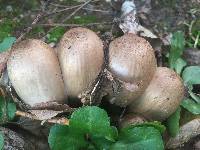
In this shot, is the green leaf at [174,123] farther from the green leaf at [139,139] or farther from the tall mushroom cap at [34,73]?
the tall mushroom cap at [34,73]

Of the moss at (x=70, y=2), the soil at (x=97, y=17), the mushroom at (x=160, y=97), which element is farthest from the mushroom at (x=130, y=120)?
the moss at (x=70, y=2)

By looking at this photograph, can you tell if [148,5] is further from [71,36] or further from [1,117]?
[1,117]

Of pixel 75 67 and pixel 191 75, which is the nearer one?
pixel 75 67

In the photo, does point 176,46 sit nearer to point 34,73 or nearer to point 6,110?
point 34,73

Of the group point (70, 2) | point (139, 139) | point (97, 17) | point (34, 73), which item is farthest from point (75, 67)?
point (70, 2)

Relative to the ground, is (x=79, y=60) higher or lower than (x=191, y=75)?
higher

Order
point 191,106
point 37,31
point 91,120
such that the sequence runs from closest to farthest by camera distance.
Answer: point 91,120 < point 191,106 < point 37,31

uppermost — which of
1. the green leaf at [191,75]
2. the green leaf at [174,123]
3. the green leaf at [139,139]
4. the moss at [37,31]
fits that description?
the moss at [37,31]

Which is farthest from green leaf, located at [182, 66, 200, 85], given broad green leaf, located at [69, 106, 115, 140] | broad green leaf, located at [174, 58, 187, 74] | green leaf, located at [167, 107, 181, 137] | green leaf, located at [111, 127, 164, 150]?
broad green leaf, located at [69, 106, 115, 140]
